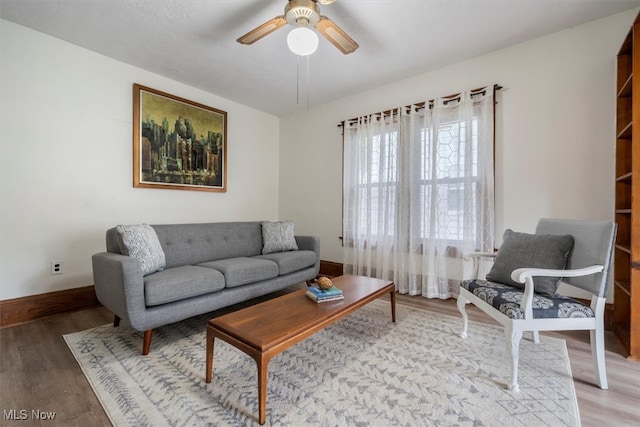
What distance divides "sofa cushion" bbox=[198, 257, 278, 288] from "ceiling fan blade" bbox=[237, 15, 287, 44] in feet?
6.07

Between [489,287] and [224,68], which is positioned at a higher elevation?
[224,68]

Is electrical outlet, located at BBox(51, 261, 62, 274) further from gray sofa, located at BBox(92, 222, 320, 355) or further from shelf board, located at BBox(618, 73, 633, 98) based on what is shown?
shelf board, located at BBox(618, 73, 633, 98)

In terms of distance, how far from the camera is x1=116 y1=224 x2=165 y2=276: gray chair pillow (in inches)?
81.7

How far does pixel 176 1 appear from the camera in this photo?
6.80 ft

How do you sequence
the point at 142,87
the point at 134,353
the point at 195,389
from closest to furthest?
1. the point at 195,389
2. the point at 134,353
3. the point at 142,87

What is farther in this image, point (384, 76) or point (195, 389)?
point (384, 76)

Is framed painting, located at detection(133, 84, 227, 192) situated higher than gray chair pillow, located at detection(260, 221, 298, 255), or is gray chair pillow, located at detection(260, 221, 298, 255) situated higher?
framed painting, located at detection(133, 84, 227, 192)

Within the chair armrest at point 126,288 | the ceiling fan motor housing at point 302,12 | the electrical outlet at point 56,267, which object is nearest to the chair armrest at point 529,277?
the ceiling fan motor housing at point 302,12

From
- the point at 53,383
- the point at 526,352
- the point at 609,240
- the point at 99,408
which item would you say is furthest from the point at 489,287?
the point at 53,383

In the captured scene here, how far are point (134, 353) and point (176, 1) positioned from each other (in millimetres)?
2570

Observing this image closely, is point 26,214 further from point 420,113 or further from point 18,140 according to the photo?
point 420,113

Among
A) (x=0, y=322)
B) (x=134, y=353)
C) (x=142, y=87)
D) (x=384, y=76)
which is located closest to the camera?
(x=134, y=353)
